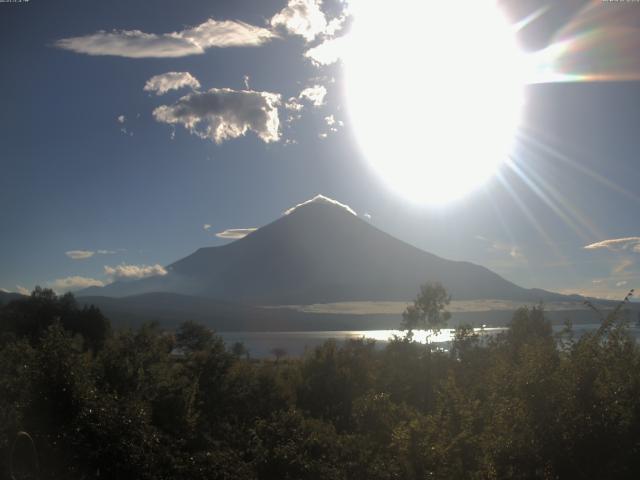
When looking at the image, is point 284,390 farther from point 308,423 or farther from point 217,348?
point 308,423

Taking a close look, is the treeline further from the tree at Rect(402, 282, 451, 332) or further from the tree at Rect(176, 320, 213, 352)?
the tree at Rect(176, 320, 213, 352)

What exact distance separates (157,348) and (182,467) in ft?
63.7

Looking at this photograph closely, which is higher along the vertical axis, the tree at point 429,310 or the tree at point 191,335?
the tree at point 429,310

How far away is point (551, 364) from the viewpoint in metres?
13.6

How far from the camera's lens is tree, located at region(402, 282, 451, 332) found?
43.8 m

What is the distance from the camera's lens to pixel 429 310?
145ft

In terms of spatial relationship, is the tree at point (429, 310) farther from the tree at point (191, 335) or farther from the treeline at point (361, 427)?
the tree at point (191, 335)

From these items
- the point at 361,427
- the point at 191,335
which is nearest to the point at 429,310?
the point at 361,427

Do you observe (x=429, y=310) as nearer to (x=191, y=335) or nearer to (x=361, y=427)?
(x=361, y=427)

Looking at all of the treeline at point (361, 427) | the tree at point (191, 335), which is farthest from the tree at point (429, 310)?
the tree at point (191, 335)

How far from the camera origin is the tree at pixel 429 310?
144ft

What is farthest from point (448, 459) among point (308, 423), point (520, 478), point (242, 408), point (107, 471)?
point (242, 408)

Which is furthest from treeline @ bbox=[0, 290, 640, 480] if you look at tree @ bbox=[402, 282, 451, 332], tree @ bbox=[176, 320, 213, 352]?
tree @ bbox=[176, 320, 213, 352]

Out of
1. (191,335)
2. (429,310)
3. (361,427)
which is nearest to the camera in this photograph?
(361,427)
